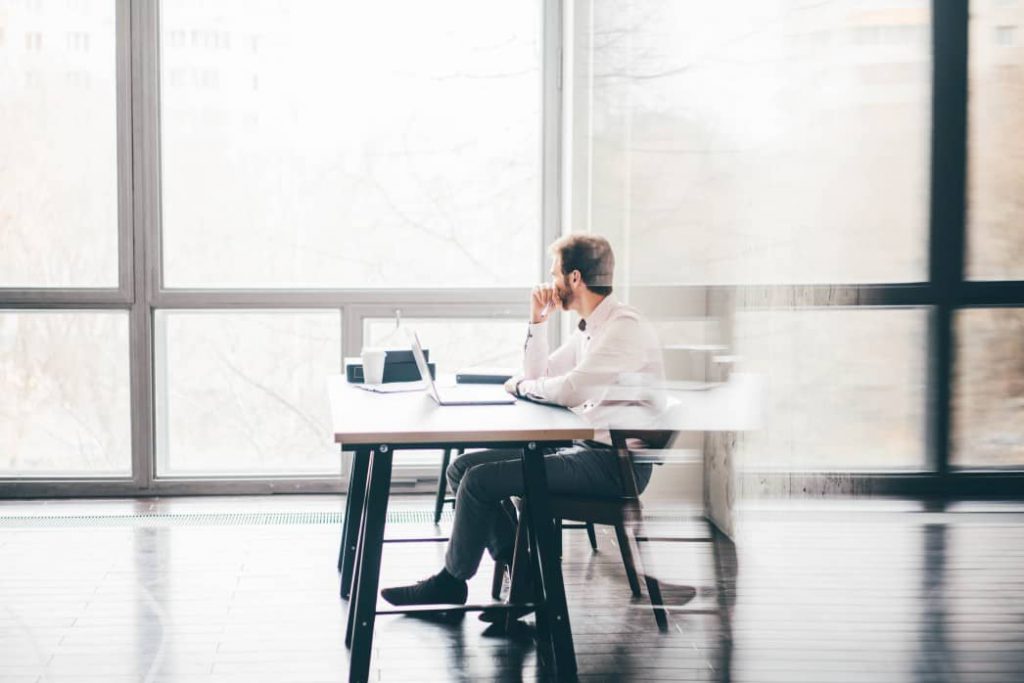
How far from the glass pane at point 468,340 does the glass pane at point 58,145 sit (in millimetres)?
1343

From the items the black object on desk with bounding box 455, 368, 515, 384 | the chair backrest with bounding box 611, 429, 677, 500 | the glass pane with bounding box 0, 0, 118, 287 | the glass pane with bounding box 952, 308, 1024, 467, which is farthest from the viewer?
the glass pane with bounding box 0, 0, 118, 287

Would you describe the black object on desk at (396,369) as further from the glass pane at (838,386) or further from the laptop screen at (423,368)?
the glass pane at (838,386)

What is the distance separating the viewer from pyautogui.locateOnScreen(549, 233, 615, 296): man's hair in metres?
3.15

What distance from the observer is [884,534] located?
1417mm

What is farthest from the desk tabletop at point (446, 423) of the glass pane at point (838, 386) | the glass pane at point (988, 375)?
the glass pane at point (988, 375)

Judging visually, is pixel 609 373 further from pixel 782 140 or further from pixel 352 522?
pixel 782 140

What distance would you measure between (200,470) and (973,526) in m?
4.12

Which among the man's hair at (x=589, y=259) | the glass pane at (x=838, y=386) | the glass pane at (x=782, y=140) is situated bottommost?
the glass pane at (x=838, y=386)

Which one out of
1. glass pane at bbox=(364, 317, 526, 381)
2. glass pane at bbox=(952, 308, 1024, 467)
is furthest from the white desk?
glass pane at bbox=(364, 317, 526, 381)

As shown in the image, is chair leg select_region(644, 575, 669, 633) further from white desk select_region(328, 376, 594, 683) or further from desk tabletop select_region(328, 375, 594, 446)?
desk tabletop select_region(328, 375, 594, 446)

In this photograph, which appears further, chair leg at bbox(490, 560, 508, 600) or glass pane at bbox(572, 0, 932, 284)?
chair leg at bbox(490, 560, 508, 600)

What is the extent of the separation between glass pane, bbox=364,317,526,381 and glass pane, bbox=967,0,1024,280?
377cm

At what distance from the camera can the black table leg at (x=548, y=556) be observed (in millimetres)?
2684

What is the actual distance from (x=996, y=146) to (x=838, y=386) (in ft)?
1.19
